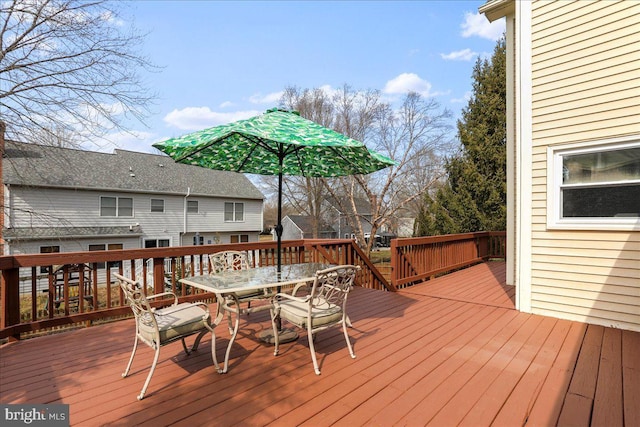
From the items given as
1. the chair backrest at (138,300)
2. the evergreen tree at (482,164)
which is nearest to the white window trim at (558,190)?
the chair backrest at (138,300)

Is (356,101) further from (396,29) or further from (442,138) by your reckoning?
(396,29)

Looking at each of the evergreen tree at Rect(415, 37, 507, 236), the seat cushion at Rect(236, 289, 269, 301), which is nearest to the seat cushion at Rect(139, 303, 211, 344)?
the seat cushion at Rect(236, 289, 269, 301)

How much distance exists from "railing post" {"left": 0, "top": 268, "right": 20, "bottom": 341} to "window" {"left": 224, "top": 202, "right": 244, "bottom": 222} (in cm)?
1613

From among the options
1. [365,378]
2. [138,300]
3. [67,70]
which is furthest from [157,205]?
[365,378]

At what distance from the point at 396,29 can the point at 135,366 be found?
10.9 metres

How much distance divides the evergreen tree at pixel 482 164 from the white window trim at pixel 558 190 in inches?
280

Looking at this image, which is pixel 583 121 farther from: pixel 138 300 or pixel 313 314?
pixel 138 300

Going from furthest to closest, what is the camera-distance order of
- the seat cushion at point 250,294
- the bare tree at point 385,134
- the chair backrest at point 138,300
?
the bare tree at point 385,134, the seat cushion at point 250,294, the chair backrest at point 138,300

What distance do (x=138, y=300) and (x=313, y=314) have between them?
1.40 meters

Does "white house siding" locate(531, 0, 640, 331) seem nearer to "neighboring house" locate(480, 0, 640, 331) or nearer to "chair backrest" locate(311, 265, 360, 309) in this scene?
"neighboring house" locate(480, 0, 640, 331)

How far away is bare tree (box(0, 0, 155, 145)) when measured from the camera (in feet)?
19.4

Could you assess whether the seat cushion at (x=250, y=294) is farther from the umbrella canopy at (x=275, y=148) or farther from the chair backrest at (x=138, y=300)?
the umbrella canopy at (x=275, y=148)

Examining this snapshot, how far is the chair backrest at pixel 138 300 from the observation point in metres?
2.28

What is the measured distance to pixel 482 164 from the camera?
10867mm
